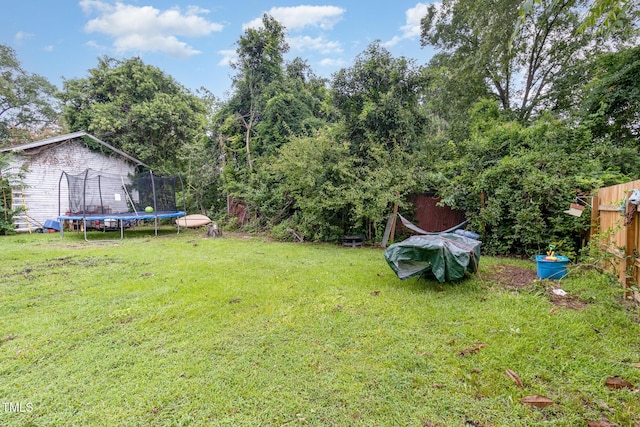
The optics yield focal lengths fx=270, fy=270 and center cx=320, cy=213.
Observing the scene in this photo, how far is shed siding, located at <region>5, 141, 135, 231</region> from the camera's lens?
1021cm

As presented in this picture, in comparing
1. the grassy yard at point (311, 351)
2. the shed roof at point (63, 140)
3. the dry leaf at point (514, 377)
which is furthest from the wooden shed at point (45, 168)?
the dry leaf at point (514, 377)

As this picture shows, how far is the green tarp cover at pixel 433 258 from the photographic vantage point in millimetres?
3613

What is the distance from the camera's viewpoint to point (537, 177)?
5199 mm

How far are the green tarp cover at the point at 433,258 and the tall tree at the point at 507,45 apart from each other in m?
8.60

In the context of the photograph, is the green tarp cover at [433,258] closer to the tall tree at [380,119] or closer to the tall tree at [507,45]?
the tall tree at [380,119]

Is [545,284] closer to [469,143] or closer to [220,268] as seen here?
[469,143]

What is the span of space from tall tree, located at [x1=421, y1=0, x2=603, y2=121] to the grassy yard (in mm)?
9466

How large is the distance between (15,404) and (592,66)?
15118 mm

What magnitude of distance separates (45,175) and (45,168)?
0.93 feet

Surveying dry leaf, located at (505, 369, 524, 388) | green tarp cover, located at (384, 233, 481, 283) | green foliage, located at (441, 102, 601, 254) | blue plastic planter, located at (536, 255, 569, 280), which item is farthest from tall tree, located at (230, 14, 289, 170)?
dry leaf, located at (505, 369, 524, 388)

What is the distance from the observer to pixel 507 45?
8672 millimetres

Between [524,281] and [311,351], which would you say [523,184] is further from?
[311,351]

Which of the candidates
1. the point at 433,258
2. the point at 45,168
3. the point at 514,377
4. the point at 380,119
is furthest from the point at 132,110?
the point at 514,377

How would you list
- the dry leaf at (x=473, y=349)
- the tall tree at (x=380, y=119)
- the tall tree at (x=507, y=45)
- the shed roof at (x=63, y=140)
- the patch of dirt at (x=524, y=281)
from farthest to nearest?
the shed roof at (x=63, y=140) → the tall tree at (x=507, y=45) → the tall tree at (x=380, y=119) → the patch of dirt at (x=524, y=281) → the dry leaf at (x=473, y=349)
